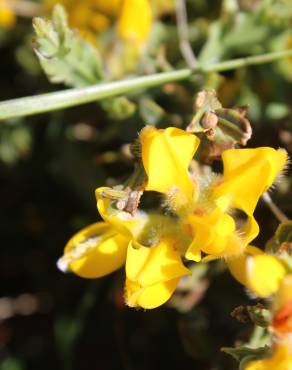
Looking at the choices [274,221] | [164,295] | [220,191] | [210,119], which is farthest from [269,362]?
[274,221]

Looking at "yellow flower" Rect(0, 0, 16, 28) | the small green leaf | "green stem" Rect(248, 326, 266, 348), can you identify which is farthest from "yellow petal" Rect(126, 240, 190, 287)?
"yellow flower" Rect(0, 0, 16, 28)

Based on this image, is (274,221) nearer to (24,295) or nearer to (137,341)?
(137,341)

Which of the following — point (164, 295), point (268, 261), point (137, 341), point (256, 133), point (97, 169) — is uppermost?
point (268, 261)

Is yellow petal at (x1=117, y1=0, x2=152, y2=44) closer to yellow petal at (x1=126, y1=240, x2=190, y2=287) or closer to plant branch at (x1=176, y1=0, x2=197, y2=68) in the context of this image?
plant branch at (x1=176, y1=0, x2=197, y2=68)

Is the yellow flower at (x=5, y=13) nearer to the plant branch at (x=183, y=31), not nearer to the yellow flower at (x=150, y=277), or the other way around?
the plant branch at (x=183, y=31)

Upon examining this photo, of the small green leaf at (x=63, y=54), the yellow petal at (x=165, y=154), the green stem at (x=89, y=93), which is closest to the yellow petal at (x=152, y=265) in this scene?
the yellow petal at (x=165, y=154)

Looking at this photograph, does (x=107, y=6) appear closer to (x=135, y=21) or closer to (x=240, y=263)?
(x=135, y=21)
